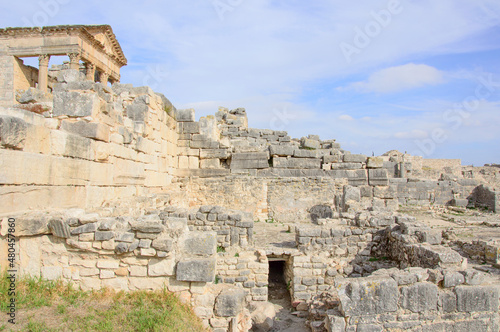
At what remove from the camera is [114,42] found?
2278 cm

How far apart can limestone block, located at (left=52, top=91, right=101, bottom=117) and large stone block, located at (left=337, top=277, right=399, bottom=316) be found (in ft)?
17.0

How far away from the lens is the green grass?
10.9ft

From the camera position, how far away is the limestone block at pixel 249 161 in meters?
12.1

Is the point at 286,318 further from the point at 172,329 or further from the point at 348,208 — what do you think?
the point at 348,208

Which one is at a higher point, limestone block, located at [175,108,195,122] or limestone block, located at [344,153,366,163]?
limestone block, located at [175,108,195,122]

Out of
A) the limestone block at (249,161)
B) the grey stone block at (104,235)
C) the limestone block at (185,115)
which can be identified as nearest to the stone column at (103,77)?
the limestone block at (185,115)

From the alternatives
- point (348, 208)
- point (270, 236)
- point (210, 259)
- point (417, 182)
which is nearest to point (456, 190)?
point (417, 182)

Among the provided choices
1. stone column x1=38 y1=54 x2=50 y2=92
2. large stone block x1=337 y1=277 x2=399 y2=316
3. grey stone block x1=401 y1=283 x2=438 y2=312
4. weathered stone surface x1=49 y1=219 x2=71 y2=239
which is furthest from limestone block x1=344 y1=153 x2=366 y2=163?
stone column x1=38 y1=54 x2=50 y2=92

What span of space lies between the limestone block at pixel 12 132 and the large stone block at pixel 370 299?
4.53 metres

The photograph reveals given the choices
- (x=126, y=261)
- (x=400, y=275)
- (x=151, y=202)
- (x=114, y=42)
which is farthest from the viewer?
(x=114, y=42)

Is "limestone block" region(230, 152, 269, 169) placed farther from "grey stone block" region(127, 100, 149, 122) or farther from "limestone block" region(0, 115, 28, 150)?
"limestone block" region(0, 115, 28, 150)

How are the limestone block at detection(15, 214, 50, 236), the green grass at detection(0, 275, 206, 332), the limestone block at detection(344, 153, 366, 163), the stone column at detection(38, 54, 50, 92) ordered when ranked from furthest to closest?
the stone column at detection(38, 54, 50, 92), the limestone block at detection(344, 153, 366, 163), the limestone block at detection(15, 214, 50, 236), the green grass at detection(0, 275, 206, 332)

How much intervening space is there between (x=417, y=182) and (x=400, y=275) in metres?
12.4

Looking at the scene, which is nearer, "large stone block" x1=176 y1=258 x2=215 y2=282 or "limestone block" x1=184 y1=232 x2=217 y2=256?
"large stone block" x1=176 y1=258 x2=215 y2=282
